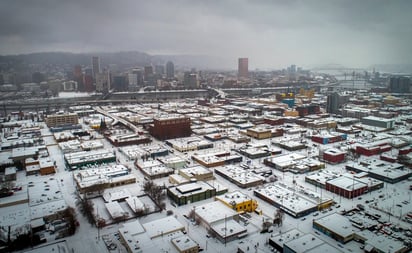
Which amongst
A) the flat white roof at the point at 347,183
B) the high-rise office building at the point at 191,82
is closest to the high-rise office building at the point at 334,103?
the flat white roof at the point at 347,183

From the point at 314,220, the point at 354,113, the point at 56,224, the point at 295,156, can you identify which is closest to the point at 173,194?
the point at 56,224

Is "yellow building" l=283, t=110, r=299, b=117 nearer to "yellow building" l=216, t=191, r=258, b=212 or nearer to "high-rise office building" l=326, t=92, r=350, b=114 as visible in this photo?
"high-rise office building" l=326, t=92, r=350, b=114

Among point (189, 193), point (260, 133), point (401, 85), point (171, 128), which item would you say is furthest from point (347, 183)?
point (401, 85)

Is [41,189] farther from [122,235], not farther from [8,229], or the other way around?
[122,235]

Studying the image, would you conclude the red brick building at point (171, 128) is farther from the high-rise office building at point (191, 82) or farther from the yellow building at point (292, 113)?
the high-rise office building at point (191, 82)

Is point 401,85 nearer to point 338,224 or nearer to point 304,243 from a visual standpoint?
point 338,224

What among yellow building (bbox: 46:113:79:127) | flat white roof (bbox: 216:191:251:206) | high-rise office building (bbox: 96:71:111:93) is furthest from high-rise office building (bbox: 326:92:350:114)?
high-rise office building (bbox: 96:71:111:93)

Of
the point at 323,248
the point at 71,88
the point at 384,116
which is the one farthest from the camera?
the point at 71,88
